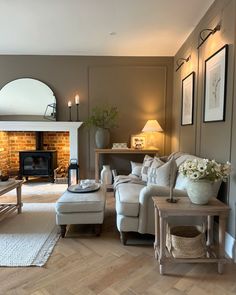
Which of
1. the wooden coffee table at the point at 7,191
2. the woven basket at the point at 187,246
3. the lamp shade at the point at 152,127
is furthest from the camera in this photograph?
the lamp shade at the point at 152,127

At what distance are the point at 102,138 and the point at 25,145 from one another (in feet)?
6.60

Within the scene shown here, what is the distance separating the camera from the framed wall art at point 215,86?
249 cm

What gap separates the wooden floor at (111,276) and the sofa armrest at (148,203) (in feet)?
0.70

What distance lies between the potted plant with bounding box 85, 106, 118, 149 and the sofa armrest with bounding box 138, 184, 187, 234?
7.54 ft

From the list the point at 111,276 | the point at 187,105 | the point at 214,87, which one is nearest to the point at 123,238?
the point at 111,276

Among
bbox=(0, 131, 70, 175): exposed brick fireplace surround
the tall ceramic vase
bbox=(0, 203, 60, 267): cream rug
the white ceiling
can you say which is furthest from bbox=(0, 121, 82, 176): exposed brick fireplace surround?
bbox=(0, 203, 60, 267): cream rug

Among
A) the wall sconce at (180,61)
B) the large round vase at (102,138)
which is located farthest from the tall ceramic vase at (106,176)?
the wall sconce at (180,61)

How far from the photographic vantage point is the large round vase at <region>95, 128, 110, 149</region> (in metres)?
4.60

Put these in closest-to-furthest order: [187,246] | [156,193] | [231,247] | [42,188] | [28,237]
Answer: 1. [187,246]
2. [231,247]
3. [156,193]
4. [28,237]
5. [42,188]

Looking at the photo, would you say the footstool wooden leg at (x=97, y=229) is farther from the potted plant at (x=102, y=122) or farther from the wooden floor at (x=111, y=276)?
the potted plant at (x=102, y=122)

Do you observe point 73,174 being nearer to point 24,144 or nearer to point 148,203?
point 24,144

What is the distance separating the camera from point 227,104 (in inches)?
95.5

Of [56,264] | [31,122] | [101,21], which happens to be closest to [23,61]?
[31,122]

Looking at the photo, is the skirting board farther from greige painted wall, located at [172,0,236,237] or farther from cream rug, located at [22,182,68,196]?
cream rug, located at [22,182,68,196]
